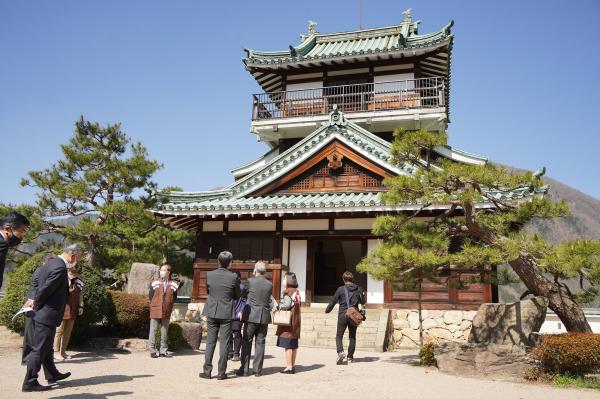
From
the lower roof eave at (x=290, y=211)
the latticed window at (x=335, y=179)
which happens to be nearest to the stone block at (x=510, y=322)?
the lower roof eave at (x=290, y=211)

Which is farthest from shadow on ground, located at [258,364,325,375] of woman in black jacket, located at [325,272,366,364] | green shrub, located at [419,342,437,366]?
green shrub, located at [419,342,437,366]

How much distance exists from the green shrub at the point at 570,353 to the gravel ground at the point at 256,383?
1.77 ft

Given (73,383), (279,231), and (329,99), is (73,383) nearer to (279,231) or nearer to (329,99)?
(279,231)

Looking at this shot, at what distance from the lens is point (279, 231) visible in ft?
51.7

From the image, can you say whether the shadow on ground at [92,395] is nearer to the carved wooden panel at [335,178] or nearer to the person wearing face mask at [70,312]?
the person wearing face mask at [70,312]

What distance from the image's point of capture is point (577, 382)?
7.23 meters

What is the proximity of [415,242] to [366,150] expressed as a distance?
6.70m

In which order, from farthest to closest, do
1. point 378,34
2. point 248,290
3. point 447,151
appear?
point 378,34 → point 447,151 → point 248,290

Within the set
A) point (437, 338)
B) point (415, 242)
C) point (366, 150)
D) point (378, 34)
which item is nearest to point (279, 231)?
point (366, 150)

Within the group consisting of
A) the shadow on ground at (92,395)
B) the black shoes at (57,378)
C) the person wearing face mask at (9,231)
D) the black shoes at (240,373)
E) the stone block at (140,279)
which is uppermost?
the person wearing face mask at (9,231)

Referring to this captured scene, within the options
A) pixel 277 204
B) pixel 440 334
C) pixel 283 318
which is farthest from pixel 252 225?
A: pixel 283 318

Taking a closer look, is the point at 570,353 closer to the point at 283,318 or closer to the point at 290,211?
the point at 283,318

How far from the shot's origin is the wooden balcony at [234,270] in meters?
15.3

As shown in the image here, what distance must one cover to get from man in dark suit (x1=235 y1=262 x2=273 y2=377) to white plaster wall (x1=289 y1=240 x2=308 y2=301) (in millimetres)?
8239
